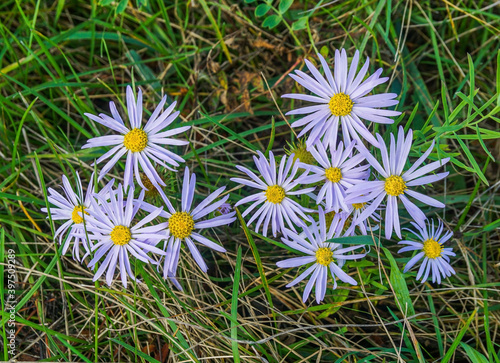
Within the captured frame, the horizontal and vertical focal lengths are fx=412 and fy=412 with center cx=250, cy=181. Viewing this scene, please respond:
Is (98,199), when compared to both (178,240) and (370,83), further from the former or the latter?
(370,83)

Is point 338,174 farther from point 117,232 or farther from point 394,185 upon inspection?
point 117,232

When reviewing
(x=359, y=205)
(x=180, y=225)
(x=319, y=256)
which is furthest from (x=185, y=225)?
(x=359, y=205)

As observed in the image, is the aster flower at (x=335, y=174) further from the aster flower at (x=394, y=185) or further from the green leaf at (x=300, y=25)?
the green leaf at (x=300, y=25)

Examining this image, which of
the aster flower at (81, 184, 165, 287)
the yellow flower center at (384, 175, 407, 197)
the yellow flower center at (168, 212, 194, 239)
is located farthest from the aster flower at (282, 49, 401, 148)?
the aster flower at (81, 184, 165, 287)

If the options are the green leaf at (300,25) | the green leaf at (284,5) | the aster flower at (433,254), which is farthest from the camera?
the green leaf at (300,25)

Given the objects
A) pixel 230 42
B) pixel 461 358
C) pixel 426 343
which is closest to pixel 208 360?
pixel 426 343

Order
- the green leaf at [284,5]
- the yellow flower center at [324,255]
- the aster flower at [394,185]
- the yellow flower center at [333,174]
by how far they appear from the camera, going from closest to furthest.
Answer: the aster flower at [394,185], the yellow flower center at [333,174], the yellow flower center at [324,255], the green leaf at [284,5]

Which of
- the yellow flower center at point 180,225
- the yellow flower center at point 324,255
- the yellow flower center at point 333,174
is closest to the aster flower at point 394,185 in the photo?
the yellow flower center at point 333,174
